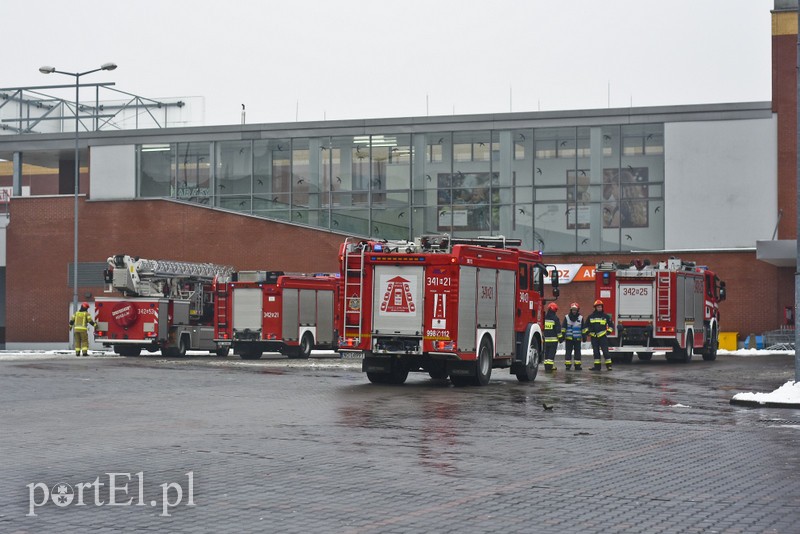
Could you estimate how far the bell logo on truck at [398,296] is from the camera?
73.8 ft

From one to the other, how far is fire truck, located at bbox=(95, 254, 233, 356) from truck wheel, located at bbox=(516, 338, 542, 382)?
635 inches

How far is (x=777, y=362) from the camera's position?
3575 centimetres

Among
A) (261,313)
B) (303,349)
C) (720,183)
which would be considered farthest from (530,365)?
(720,183)

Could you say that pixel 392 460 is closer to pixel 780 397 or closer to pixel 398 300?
pixel 780 397

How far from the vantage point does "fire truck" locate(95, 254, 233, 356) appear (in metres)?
38.7

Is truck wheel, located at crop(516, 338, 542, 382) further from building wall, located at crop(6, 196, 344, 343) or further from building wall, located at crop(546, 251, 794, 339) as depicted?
building wall, located at crop(6, 196, 344, 343)

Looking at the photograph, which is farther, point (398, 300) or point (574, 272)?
point (574, 272)

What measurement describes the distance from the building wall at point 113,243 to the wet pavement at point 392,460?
31.9 metres

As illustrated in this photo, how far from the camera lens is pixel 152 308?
127ft

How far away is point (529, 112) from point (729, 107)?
853cm

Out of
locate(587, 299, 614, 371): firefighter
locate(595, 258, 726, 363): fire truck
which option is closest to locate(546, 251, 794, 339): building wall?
locate(595, 258, 726, 363): fire truck

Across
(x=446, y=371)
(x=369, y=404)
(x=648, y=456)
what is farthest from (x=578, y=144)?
(x=648, y=456)

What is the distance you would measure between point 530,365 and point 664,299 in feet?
36.9

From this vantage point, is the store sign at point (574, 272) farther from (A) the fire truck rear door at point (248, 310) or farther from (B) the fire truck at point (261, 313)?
(A) the fire truck rear door at point (248, 310)
